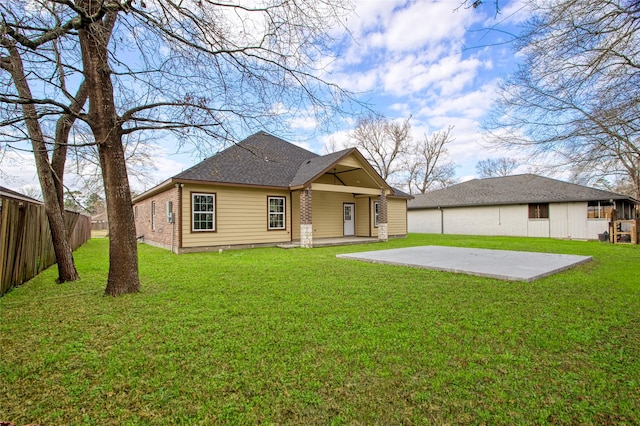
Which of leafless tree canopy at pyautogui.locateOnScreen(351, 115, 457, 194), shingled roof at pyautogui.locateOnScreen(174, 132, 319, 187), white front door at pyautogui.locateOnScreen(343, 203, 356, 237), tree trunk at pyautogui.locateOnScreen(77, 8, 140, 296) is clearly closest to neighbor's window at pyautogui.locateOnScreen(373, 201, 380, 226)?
white front door at pyautogui.locateOnScreen(343, 203, 356, 237)

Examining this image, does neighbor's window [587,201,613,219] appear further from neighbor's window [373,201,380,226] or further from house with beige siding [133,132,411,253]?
neighbor's window [373,201,380,226]

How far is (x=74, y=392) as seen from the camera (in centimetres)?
235

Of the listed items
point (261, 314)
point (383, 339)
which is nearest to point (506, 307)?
point (383, 339)

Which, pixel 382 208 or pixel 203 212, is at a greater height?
pixel 382 208

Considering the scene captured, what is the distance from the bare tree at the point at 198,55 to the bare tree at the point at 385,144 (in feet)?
87.8

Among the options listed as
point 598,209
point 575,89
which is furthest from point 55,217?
point 598,209

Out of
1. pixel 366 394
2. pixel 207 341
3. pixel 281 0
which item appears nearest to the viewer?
pixel 366 394

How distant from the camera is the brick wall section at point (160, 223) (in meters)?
11.4

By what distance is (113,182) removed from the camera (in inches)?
205

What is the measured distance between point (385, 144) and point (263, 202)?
2202 cm

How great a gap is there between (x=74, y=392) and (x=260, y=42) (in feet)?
13.3

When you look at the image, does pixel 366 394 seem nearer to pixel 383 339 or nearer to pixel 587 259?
pixel 383 339

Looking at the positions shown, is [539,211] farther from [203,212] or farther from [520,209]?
[203,212]

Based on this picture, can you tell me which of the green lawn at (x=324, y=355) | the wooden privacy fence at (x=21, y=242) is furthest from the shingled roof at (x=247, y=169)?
the green lawn at (x=324, y=355)
